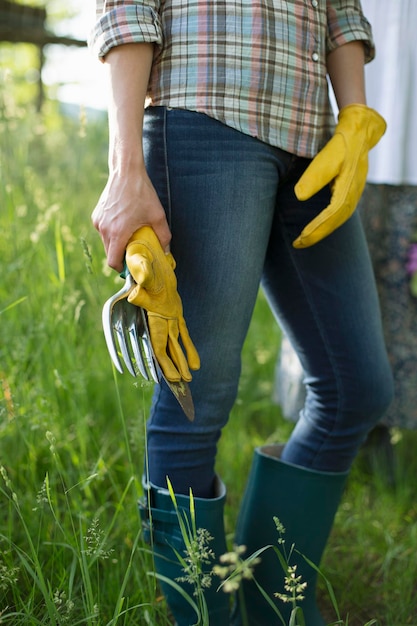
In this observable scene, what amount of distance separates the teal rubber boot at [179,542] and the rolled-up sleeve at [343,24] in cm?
84

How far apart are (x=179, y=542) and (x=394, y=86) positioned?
130cm

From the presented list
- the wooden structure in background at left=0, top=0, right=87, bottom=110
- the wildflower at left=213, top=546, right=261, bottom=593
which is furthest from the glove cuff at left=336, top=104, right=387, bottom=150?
the wooden structure in background at left=0, top=0, right=87, bottom=110

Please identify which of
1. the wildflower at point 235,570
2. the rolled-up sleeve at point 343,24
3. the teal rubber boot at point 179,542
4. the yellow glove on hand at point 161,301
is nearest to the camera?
the wildflower at point 235,570

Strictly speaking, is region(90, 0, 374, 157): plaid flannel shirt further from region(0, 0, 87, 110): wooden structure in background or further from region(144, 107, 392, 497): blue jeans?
region(0, 0, 87, 110): wooden structure in background

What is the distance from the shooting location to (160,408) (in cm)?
106

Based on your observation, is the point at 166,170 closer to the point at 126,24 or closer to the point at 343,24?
the point at 126,24

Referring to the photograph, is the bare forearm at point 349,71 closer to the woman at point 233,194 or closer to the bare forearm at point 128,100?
the woman at point 233,194

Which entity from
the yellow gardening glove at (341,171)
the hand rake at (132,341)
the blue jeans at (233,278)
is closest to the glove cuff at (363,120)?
the yellow gardening glove at (341,171)

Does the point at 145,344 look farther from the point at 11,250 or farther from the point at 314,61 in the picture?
the point at 11,250

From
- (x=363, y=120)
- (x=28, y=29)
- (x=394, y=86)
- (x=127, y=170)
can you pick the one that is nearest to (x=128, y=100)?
(x=127, y=170)

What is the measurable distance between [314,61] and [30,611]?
0.99 metres

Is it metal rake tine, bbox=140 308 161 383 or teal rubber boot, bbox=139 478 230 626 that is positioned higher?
metal rake tine, bbox=140 308 161 383

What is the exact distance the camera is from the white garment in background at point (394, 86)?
68.5 inches

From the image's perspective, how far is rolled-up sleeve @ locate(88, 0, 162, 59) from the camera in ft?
3.10
